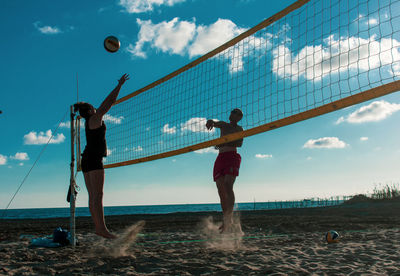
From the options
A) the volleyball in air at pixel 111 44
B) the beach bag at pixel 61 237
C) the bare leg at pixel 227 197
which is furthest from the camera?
the volleyball in air at pixel 111 44

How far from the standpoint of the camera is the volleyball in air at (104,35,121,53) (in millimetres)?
4276

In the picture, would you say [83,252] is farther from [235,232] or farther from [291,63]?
[291,63]

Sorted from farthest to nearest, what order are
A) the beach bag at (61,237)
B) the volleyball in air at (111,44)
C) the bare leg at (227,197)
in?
1. the volleyball in air at (111,44)
2. the bare leg at (227,197)
3. the beach bag at (61,237)

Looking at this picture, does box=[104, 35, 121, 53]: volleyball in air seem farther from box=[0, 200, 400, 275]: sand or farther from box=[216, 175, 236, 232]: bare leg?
box=[0, 200, 400, 275]: sand

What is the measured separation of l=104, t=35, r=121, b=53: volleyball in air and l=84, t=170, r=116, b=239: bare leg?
72.3 inches

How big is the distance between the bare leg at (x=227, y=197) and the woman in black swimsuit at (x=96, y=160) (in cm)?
153

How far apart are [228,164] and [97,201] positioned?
1756 millimetres

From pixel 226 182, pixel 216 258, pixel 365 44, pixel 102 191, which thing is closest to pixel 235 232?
pixel 226 182

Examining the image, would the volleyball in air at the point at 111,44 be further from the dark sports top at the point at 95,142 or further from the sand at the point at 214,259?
the sand at the point at 214,259

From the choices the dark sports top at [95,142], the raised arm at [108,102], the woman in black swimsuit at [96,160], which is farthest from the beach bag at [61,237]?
the raised arm at [108,102]

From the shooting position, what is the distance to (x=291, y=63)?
412 centimetres

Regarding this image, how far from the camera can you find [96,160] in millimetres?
3334

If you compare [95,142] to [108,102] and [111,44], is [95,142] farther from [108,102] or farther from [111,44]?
[111,44]

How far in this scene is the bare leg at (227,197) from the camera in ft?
13.7
